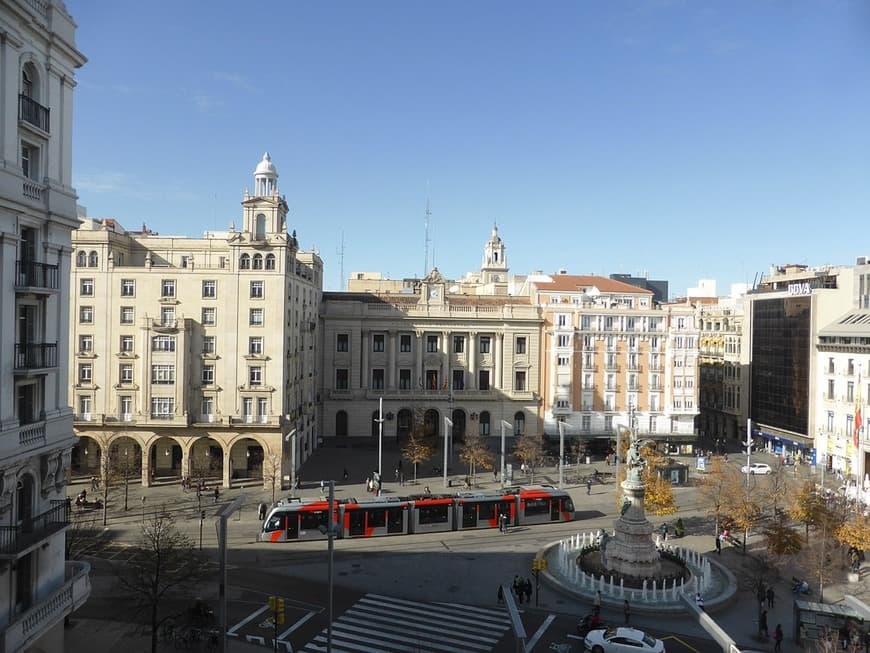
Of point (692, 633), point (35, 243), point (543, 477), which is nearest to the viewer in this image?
point (35, 243)

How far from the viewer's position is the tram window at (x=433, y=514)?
47.1 metres

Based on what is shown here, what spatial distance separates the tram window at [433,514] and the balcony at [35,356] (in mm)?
30408

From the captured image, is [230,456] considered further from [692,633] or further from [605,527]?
[692,633]

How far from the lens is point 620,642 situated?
92.6 ft

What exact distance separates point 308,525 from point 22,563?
2405 cm

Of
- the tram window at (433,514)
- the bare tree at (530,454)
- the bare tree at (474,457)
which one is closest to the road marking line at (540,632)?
the tram window at (433,514)

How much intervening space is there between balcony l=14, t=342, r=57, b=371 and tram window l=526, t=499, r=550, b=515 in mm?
35801

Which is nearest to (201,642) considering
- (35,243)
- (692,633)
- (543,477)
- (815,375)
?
(35,243)

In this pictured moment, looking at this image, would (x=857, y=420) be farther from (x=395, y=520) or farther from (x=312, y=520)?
(x=312, y=520)

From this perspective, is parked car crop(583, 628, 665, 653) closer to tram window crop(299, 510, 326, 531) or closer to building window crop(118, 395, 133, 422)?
tram window crop(299, 510, 326, 531)

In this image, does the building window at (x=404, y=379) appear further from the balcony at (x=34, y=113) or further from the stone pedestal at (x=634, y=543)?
the balcony at (x=34, y=113)

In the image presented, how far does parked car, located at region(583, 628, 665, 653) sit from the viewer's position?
91.2ft

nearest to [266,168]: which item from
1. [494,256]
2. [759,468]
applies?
[759,468]

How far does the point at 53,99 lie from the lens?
71.1ft
